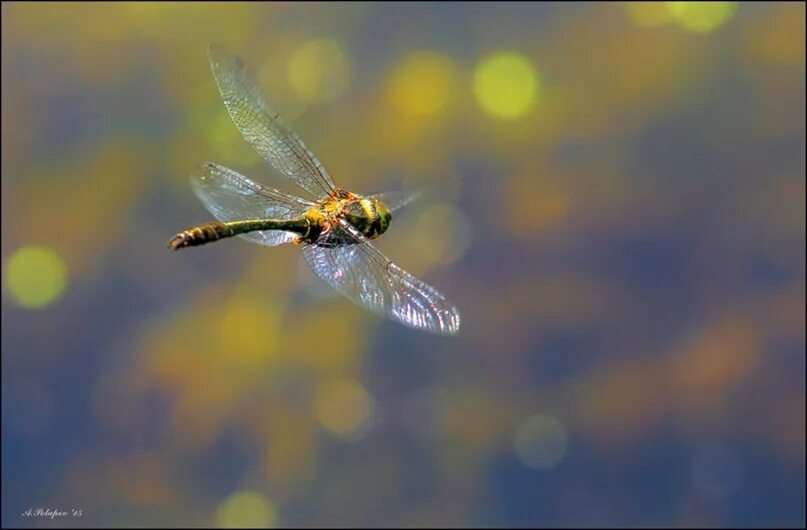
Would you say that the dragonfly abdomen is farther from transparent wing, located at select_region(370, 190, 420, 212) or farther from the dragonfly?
transparent wing, located at select_region(370, 190, 420, 212)

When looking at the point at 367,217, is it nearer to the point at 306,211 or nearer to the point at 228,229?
the point at 306,211

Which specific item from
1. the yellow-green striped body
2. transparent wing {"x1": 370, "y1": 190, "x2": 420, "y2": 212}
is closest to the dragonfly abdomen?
the yellow-green striped body

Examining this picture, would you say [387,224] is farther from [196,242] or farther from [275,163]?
[196,242]

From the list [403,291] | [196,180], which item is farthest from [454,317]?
[196,180]

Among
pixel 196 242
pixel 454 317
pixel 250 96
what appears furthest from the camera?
pixel 250 96

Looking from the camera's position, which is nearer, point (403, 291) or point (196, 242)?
point (196, 242)

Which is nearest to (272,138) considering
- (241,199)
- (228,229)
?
(241,199)

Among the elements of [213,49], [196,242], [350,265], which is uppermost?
[213,49]
